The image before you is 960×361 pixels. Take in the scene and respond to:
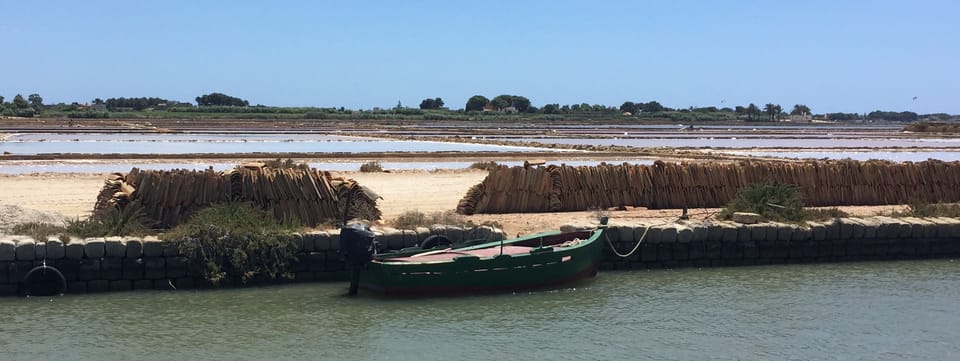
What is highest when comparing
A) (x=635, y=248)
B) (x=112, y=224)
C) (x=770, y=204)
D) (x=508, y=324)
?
(x=770, y=204)

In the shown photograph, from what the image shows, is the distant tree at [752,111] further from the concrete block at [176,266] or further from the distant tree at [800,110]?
the concrete block at [176,266]

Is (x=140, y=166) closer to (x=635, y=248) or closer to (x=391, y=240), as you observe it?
(x=391, y=240)

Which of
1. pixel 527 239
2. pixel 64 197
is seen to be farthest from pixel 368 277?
pixel 64 197

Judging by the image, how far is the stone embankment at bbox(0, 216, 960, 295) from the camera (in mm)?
10734

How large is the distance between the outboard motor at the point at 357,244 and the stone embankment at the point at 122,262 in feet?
3.51

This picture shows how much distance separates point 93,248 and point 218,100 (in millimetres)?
141586

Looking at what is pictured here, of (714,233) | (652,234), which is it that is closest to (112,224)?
(652,234)

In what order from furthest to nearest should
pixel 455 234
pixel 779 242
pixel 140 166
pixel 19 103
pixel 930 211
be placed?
pixel 19 103, pixel 140 166, pixel 930 211, pixel 779 242, pixel 455 234

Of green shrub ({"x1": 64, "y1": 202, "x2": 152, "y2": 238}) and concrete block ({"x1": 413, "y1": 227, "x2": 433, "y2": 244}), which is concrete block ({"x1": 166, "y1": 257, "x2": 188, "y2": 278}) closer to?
green shrub ({"x1": 64, "y1": 202, "x2": 152, "y2": 238})

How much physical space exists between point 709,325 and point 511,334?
215 cm

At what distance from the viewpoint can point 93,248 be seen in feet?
35.3

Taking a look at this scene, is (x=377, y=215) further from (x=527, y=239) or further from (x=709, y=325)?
(x=709, y=325)

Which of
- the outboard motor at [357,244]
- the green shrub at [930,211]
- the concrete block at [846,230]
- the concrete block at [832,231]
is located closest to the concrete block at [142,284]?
the outboard motor at [357,244]

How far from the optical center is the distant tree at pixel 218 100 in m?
147
